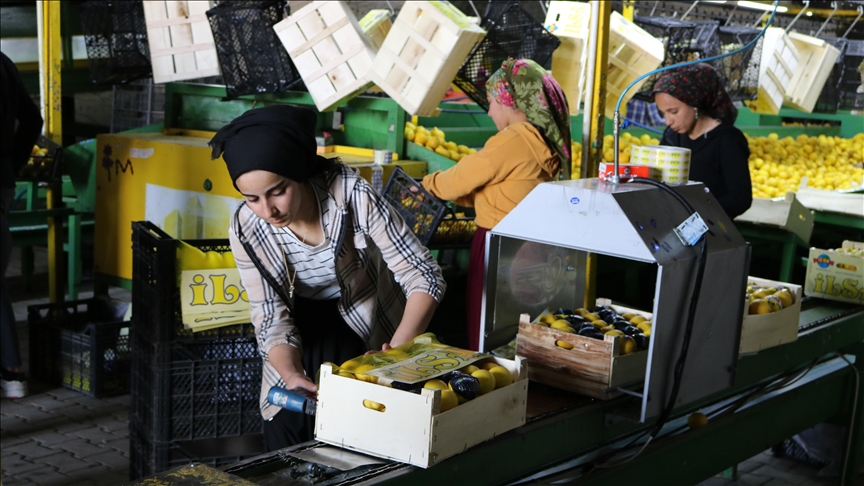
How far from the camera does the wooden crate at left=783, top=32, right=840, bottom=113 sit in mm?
6695

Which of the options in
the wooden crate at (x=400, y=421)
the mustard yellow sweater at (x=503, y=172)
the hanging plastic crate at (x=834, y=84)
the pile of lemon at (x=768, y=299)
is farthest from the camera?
the hanging plastic crate at (x=834, y=84)

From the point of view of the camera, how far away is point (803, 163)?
266 inches

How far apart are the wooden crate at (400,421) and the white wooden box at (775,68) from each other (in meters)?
5.43

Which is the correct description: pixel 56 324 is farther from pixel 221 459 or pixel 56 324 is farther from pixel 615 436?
pixel 615 436

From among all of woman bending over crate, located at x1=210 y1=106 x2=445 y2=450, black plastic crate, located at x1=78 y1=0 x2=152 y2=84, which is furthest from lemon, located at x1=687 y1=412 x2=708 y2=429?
black plastic crate, located at x1=78 y1=0 x2=152 y2=84

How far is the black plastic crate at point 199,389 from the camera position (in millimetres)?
2928

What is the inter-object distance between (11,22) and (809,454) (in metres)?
5.86

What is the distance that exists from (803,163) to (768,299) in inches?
181

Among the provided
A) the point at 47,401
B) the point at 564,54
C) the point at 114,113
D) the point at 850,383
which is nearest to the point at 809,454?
the point at 850,383

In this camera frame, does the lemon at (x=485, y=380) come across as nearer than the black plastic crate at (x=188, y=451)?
Yes

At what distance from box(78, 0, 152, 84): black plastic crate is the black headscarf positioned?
3.33m

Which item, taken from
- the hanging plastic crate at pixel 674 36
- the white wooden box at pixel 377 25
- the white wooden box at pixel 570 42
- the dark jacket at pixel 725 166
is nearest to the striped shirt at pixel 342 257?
the dark jacket at pixel 725 166

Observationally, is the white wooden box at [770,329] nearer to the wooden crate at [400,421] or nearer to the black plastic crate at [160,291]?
the wooden crate at [400,421]

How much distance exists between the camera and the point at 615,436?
7.27ft
